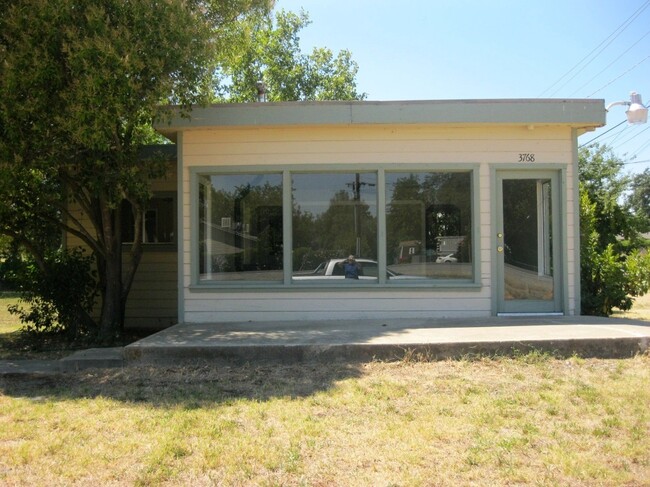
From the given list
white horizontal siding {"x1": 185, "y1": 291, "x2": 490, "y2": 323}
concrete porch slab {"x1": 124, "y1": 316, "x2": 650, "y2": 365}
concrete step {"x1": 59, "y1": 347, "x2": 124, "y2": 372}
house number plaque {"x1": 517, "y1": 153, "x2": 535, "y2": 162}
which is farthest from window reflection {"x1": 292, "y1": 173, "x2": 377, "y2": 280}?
concrete step {"x1": 59, "y1": 347, "x2": 124, "y2": 372}

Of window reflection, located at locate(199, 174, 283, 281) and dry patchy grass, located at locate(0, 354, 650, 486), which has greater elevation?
window reflection, located at locate(199, 174, 283, 281)

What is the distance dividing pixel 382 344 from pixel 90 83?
4389 millimetres

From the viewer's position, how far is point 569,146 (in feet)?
27.5

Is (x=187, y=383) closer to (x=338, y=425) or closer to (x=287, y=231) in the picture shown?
(x=338, y=425)

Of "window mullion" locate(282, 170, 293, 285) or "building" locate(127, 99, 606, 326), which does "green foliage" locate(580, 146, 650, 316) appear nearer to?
"building" locate(127, 99, 606, 326)

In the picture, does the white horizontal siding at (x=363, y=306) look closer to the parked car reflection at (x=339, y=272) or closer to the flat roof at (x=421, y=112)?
the parked car reflection at (x=339, y=272)

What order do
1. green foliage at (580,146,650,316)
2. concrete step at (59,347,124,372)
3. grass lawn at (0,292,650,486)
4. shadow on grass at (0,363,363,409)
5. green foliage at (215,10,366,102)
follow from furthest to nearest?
green foliage at (215,10,366,102) < green foliage at (580,146,650,316) < concrete step at (59,347,124,372) < shadow on grass at (0,363,363,409) < grass lawn at (0,292,650,486)

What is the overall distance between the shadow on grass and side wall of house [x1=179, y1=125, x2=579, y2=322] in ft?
6.77

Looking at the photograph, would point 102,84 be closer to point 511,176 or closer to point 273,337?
point 273,337

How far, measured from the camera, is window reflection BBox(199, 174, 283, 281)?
849 cm

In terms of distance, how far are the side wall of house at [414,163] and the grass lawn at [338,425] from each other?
2.07m

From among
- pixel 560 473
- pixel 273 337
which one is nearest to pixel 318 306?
pixel 273 337

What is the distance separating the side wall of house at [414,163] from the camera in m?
8.34

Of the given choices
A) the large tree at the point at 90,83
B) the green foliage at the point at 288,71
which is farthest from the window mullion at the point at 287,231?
the green foliage at the point at 288,71
